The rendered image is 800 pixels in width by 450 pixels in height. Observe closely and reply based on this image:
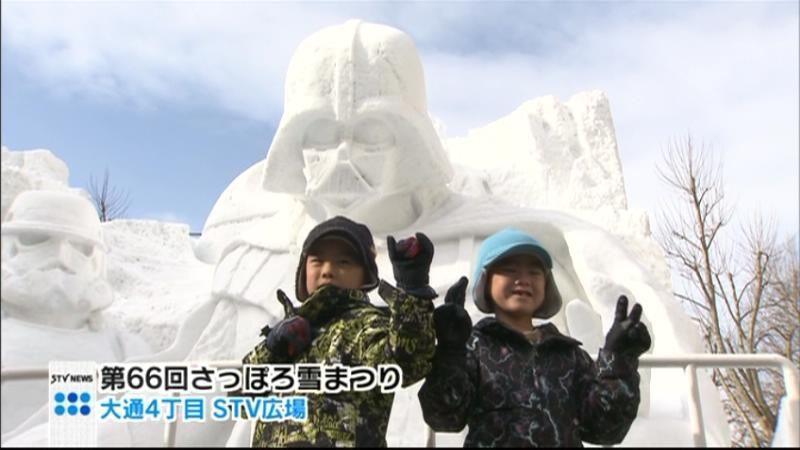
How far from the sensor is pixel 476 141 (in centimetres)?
450

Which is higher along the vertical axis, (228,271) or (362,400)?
(228,271)

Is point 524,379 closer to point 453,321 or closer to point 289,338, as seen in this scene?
point 453,321

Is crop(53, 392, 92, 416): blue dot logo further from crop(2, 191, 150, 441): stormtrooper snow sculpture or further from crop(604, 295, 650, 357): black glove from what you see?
crop(604, 295, 650, 357): black glove

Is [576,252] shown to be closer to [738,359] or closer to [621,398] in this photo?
[738,359]

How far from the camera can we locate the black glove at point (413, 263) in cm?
149

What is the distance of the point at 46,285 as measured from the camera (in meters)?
3.04

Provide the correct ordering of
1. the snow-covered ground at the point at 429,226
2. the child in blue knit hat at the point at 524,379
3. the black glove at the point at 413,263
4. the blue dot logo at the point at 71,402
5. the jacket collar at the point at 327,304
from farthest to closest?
the snow-covered ground at the point at 429,226 < the blue dot logo at the point at 71,402 < the jacket collar at the point at 327,304 < the child in blue knit hat at the point at 524,379 < the black glove at the point at 413,263

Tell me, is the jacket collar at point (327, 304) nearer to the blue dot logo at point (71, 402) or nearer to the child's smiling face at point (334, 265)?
the child's smiling face at point (334, 265)

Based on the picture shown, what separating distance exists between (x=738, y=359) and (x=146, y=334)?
2605mm

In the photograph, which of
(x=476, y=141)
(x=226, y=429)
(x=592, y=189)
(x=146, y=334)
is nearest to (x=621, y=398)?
(x=226, y=429)

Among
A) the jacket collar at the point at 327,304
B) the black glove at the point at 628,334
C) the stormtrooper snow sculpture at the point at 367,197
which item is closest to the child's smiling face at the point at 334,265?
the jacket collar at the point at 327,304

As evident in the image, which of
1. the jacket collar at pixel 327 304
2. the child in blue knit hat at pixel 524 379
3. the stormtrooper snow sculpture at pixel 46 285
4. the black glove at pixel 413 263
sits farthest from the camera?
the stormtrooper snow sculpture at pixel 46 285

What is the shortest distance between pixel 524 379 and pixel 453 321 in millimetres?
210
